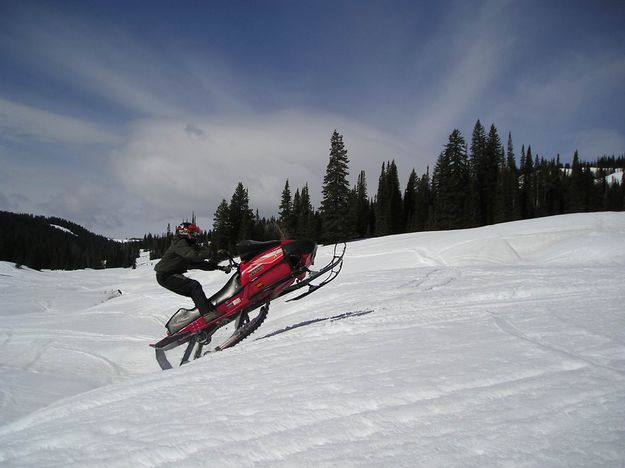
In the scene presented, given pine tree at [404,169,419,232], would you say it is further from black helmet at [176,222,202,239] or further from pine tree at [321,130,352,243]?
black helmet at [176,222,202,239]

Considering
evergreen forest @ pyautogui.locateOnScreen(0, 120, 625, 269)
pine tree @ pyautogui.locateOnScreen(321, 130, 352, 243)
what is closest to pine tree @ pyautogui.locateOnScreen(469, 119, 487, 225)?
evergreen forest @ pyautogui.locateOnScreen(0, 120, 625, 269)

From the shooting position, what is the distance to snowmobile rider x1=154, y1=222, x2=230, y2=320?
5.69 meters

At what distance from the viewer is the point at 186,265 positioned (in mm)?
5828

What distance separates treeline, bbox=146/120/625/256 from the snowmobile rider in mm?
31097

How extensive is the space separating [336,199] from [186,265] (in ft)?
115

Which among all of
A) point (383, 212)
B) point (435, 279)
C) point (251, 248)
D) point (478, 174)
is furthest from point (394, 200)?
point (251, 248)

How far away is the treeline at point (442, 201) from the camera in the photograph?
41.0m

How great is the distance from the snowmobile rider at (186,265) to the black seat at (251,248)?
28 cm

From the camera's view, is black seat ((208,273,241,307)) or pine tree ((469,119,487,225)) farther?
pine tree ((469,119,487,225))

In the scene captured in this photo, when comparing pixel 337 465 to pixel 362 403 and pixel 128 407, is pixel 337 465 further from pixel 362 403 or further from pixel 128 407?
pixel 128 407

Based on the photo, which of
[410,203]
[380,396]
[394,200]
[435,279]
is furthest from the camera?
[410,203]

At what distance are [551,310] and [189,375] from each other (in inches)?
178

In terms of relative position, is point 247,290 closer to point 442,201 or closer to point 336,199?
point 336,199

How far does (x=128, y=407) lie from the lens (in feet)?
9.35
